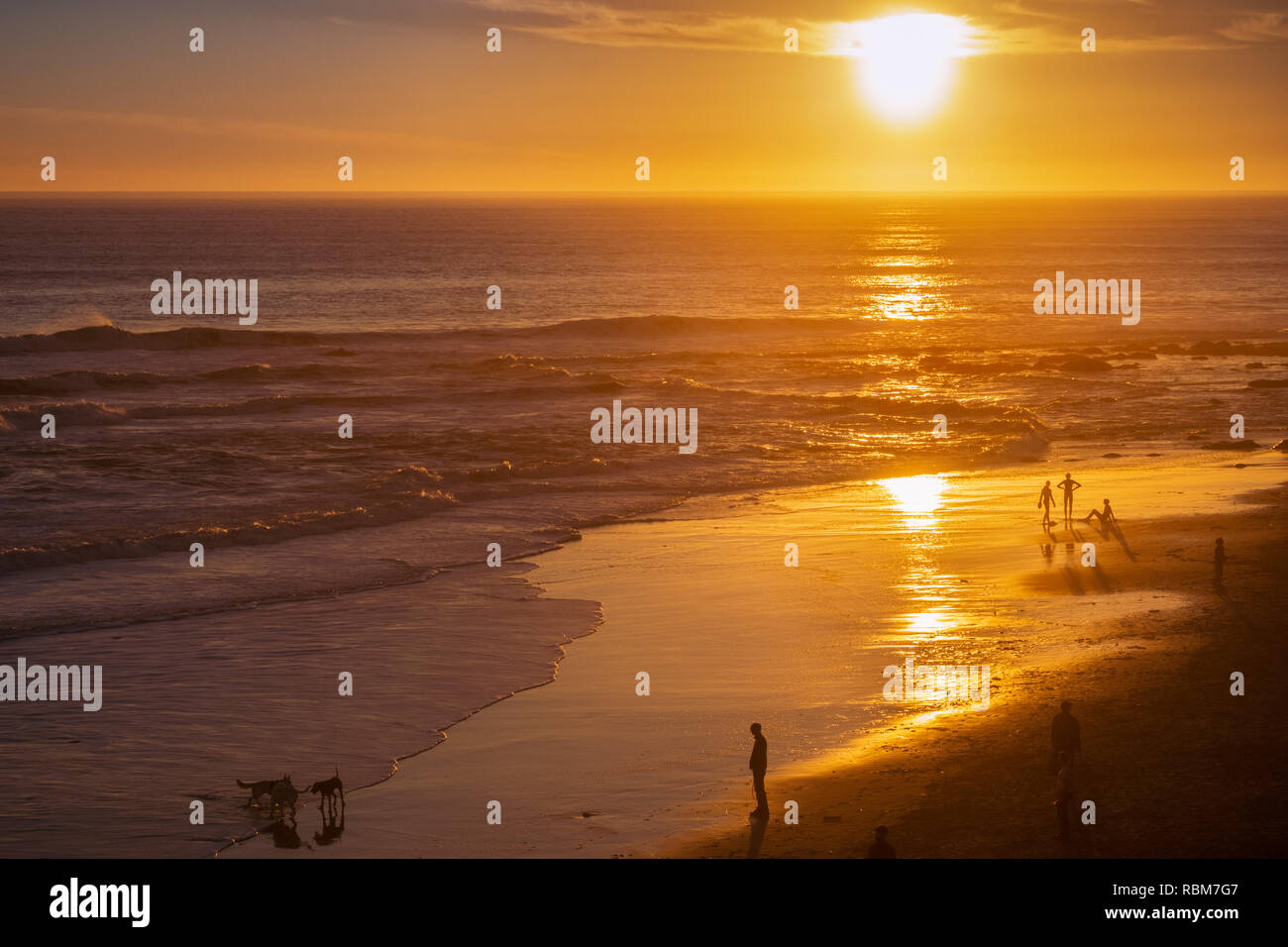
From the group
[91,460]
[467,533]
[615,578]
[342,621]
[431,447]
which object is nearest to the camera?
[342,621]

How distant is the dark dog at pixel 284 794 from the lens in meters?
13.3

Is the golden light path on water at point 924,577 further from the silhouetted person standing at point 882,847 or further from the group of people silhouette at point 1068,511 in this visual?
the silhouetted person standing at point 882,847

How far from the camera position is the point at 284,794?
13.3m

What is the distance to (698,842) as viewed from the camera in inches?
494

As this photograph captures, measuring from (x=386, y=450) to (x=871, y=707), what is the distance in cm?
2445

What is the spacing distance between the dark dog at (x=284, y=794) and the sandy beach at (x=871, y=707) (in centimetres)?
24

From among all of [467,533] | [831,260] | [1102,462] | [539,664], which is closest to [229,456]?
[467,533]

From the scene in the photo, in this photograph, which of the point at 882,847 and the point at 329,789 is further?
the point at 329,789

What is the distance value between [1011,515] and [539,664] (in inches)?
572

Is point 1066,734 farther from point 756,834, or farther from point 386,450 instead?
point 386,450

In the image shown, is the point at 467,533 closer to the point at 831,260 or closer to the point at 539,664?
the point at 539,664

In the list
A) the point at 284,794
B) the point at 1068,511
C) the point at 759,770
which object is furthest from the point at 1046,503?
the point at 284,794

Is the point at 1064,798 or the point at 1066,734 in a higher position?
the point at 1066,734

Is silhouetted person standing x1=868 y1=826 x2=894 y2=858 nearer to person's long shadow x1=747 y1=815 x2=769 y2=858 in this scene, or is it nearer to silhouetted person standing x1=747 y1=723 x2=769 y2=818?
person's long shadow x1=747 y1=815 x2=769 y2=858
